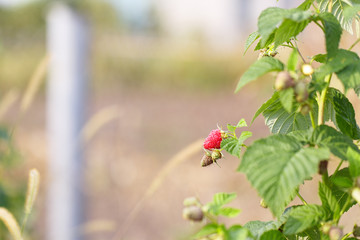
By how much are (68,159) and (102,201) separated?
174 centimetres

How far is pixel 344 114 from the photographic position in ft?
1.86

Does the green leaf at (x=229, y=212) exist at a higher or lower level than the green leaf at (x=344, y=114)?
lower

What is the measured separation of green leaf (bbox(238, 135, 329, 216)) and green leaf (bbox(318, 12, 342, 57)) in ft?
0.34

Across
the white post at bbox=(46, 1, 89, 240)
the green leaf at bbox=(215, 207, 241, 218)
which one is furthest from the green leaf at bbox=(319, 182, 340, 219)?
the white post at bbox=(46, 1, 89, 240)

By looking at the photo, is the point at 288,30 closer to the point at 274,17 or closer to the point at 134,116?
the point at 274,17

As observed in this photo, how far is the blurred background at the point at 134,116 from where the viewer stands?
6.11 feet

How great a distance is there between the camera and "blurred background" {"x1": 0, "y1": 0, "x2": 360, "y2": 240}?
6.11 feet

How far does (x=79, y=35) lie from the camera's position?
1.91m

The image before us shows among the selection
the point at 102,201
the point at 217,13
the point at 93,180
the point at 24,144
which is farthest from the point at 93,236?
the point at 217,13

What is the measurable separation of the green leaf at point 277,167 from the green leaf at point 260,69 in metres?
0.06

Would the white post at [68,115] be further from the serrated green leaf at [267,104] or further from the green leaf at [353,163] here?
the green leaf at [353,163]

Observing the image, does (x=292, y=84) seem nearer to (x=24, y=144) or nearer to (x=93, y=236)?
(x=93, y=236)

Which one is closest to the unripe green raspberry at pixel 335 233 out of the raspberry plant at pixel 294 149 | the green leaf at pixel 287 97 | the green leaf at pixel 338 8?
the raspberry plant at pixel 294 149

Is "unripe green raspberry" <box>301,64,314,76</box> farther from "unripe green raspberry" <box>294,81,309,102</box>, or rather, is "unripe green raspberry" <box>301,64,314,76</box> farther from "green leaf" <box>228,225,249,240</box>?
"green leaf" <box>228,225,249,240</box>
